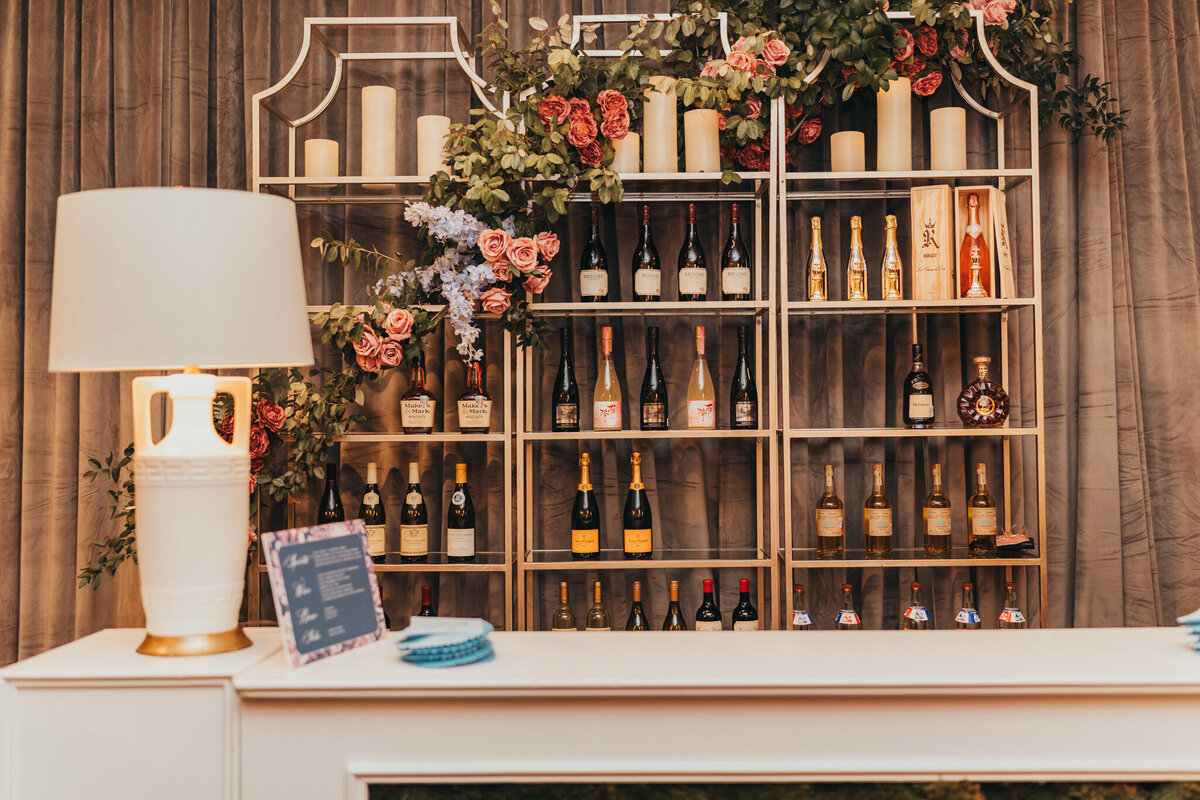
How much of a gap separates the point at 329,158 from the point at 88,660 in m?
1.60

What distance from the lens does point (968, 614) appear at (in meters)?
2.37

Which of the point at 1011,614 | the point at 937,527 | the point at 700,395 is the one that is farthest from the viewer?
the point at 700,395

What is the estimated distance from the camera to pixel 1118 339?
2.59 metres

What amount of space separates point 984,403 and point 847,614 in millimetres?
723

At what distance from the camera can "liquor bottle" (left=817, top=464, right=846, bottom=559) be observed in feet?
8.15

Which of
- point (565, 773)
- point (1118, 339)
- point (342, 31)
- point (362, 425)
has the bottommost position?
point (565, 773)

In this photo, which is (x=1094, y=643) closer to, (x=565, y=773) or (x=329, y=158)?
(x=565, y=773)

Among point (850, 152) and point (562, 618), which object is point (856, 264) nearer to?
point (850, 152)

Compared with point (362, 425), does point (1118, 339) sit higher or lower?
higher

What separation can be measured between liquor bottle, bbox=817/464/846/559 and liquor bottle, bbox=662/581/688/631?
433 mm

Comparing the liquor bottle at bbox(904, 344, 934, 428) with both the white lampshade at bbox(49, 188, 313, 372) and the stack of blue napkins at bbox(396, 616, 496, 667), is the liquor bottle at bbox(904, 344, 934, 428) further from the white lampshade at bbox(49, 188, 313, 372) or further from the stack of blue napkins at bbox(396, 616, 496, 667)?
the white lampshade at bbox(49, 188, 313, 372)

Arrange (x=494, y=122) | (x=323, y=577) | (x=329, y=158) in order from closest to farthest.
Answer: (x=323, y=577) < (x=494, y=122) < (x=329, y=158)

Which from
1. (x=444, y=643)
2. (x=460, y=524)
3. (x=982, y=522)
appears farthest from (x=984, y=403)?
(x=444, y=643)

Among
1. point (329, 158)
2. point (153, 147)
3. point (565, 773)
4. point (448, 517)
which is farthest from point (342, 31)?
point (565, 773)
